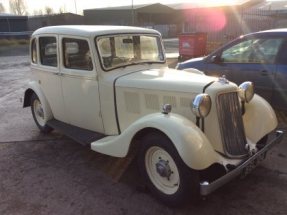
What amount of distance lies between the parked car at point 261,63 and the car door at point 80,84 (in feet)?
9.89

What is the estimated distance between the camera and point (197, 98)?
322 cm

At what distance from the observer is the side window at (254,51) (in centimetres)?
567

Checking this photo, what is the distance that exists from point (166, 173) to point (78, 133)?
69.5 inches

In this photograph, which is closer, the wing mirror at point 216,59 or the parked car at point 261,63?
the parked car at point 261,63

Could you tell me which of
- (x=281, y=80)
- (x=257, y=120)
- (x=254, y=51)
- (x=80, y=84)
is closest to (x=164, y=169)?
(x=257, y=120)

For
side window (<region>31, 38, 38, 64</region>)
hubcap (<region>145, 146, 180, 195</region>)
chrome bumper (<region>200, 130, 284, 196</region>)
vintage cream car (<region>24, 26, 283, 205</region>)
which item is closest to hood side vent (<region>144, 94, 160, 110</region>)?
vintage cream car (<region>24, 26, 283, 205</region>)

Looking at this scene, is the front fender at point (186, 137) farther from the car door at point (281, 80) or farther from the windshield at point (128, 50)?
the car door at point (281, 80)

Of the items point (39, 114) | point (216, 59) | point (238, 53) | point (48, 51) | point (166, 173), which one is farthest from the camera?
point (216, 59)

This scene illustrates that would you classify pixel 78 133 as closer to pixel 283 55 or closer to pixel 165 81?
pixel 165 81

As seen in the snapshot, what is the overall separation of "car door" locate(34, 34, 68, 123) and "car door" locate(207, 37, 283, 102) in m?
3.22

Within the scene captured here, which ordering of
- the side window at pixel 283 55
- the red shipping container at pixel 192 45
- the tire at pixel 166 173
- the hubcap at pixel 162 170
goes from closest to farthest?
the tire at pixel 166 173, the hubcap at pixel 162 170, the side window at pixel 283 55, the red shipping container at pixel 192 45

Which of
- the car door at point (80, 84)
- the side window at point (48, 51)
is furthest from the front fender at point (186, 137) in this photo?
the side window at point (48, 51)

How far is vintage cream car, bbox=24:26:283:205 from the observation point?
126 inches

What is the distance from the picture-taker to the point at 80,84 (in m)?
4.50
